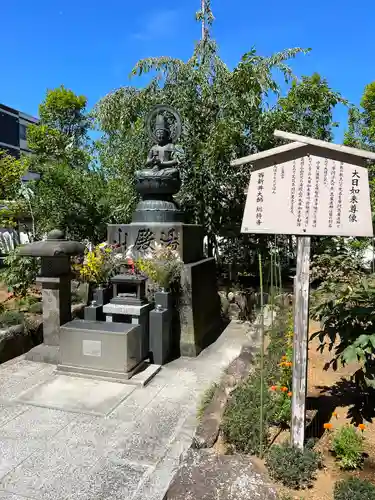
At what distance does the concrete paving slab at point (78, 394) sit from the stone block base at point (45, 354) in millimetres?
633

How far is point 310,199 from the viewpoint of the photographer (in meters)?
3.05

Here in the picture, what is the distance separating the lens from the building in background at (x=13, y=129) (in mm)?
31766

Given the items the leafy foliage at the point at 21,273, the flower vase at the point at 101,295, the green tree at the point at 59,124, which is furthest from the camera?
the green tree at the point at 59,124

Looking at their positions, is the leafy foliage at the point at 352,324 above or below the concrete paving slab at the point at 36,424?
above

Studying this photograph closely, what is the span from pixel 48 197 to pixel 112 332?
24.2ft

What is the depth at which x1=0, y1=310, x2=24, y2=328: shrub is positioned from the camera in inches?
245

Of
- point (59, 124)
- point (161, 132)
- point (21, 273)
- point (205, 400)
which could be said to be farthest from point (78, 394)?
point (59, 124)

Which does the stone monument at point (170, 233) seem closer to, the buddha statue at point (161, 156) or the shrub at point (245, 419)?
the buddha statue at point (161, 156)

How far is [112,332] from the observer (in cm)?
497

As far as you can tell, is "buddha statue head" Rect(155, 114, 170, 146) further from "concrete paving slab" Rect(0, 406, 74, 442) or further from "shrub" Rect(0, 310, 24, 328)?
"concrete paving slab" Rect(0, 406, 74, 442)

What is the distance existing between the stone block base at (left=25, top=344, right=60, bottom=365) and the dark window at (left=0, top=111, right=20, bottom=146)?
102ft

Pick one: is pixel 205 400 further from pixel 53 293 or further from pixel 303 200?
pixel 53 293

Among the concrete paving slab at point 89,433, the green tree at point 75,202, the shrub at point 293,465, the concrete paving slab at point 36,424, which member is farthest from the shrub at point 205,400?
the green tree at point 75,202

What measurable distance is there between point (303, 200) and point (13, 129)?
35760 millimetres
